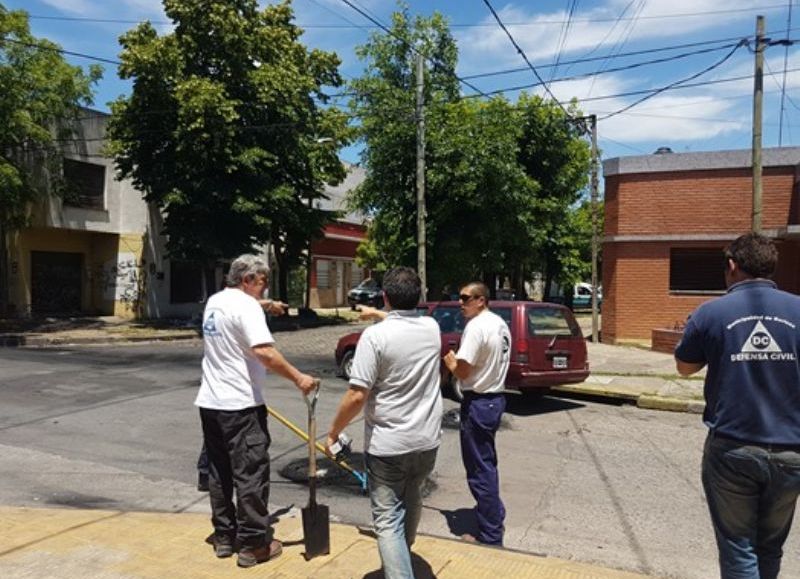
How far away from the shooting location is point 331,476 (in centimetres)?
655

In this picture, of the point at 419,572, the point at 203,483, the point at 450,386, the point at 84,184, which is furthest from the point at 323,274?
the point at 419,572

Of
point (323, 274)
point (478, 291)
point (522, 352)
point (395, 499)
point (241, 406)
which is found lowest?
point (395, 499)

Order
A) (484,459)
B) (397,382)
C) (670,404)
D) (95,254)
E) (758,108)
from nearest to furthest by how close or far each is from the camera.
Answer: (397,382)
(484,459)
(670,404)
(758,108)
(95,254)

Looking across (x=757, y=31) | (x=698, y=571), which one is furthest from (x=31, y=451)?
(x=757, y=31)

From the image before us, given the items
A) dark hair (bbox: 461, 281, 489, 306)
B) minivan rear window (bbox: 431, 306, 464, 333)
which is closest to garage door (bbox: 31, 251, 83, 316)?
minivan rear window (bbox: 431, 306, 464, 333)

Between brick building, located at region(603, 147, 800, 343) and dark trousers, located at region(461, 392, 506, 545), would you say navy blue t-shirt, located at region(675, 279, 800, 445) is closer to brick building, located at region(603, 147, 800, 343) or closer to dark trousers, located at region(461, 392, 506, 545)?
dark trousers, located at region(461, 392, 506, 545)

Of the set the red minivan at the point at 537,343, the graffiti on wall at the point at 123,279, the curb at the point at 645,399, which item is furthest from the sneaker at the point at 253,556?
the graffiti on wall at the point at 123,279

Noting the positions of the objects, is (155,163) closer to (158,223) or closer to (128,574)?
(158,223)

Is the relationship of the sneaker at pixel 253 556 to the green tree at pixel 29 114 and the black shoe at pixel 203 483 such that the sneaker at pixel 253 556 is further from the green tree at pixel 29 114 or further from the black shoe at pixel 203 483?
Result: the green tree at pixel 29 114

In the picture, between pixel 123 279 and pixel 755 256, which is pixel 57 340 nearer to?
pixel 123 279

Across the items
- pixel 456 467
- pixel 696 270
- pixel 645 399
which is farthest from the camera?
pixel 696 270

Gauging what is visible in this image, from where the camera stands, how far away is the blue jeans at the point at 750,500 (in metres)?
3.04

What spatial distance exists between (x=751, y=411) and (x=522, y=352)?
7492 millimetres

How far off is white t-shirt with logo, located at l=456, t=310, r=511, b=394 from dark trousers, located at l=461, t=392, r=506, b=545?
8cm
